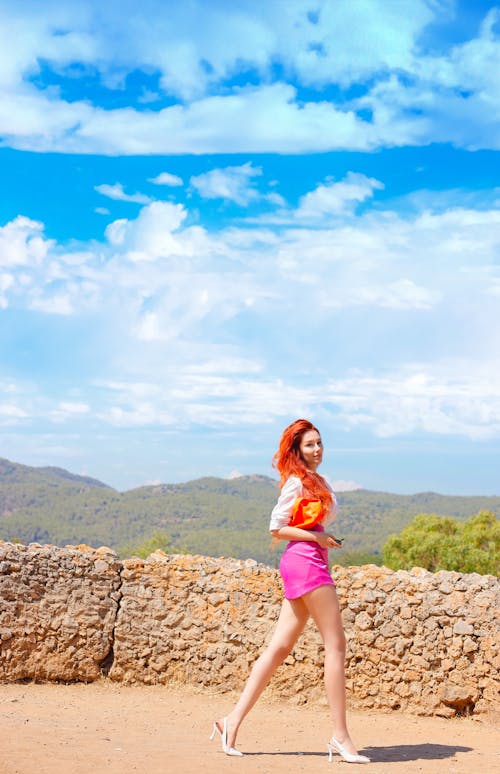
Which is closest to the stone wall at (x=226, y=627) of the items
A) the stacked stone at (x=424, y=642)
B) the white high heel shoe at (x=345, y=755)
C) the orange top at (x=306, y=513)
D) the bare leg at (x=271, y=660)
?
the stacked stone at (x=424, y=642)

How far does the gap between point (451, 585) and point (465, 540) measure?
33.4 m

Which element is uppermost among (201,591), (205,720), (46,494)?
(46,494)

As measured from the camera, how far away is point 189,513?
14250 cm

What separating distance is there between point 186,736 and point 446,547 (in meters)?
34.2

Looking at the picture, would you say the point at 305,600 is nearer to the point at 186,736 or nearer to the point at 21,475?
the point at 186,736

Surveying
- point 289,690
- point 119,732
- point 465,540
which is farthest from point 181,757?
point 465,540

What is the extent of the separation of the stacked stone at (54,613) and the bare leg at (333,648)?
307 centimetres

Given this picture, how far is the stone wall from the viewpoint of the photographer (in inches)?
301

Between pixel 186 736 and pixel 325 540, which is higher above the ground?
pixel 325 540

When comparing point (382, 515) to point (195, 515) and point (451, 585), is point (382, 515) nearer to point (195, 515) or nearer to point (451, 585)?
point (195, 515)

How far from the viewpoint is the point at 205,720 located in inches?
283

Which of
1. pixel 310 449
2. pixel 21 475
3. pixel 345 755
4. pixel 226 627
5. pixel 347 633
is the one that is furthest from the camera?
pixel 21 475

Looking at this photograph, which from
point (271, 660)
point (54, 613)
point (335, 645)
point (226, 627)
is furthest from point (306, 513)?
point (54, 613)

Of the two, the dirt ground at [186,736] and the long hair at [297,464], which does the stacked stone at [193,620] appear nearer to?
the dirt ground at [186,736]
